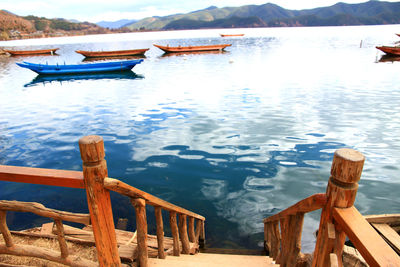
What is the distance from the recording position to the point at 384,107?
13438 millimetres

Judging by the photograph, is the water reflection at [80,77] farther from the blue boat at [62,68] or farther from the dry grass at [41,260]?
the dry grass at [41,260]

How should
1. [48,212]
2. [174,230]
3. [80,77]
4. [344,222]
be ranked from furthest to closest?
[80,77], [174,230], [48,212], [344,222]

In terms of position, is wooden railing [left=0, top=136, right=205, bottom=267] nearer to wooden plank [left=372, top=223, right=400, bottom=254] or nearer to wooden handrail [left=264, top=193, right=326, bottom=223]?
wooden handrail [left=264, top=193, right=326, bottom=223]

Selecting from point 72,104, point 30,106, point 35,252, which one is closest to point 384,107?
point 35,252

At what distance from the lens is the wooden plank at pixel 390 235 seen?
363cm

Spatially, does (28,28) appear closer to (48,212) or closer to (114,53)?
(114,53)

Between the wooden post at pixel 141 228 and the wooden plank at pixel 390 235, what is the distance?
3.60 metres

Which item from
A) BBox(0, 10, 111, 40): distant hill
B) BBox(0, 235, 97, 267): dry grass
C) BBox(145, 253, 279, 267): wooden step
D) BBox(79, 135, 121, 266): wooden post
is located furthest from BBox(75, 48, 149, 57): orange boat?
BBox(0, 10, 111, 40): distant hill

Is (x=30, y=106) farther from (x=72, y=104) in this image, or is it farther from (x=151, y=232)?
(x=151, y=232)

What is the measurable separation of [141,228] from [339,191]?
1883mm

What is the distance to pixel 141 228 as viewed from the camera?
253 cm

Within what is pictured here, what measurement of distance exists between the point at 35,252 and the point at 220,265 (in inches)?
87.6

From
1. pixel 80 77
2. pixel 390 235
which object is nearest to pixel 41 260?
pixel 390 235

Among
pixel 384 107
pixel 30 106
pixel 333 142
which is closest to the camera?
pixel 333 142
